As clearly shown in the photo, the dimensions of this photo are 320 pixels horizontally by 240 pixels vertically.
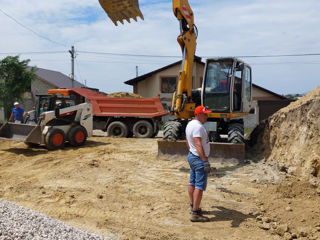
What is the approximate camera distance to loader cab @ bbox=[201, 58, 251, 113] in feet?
27.4

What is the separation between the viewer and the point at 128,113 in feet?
45.7

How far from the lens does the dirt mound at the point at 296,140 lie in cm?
634

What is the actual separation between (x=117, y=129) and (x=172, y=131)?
19.7 feet

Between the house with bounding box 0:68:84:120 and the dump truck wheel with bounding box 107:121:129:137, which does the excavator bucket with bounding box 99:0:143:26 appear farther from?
the house with bounding box 0:68:84:120

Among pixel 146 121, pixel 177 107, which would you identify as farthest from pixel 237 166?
pixel 146 121

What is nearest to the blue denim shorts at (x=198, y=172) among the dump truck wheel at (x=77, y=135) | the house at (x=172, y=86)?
the dump truck wheel at (x=77, y=135)

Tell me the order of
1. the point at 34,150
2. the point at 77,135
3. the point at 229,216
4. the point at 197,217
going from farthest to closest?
the point at 77,135 < the point at 34,150 < the point at 229,216 < the point at 197,217

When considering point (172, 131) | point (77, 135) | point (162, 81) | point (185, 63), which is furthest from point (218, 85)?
point (162, 81)

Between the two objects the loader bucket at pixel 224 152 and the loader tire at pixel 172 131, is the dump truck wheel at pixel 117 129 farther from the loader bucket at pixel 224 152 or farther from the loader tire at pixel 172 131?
the loader bucket at pixel 224 152

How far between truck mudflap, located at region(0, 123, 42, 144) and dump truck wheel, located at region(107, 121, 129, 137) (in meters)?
4.50

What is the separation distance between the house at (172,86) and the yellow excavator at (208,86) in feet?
45.6

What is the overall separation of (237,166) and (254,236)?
367 centimetres

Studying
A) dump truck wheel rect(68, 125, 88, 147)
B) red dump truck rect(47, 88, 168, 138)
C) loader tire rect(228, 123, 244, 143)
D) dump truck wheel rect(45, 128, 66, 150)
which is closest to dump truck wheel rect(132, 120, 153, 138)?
red dump truck rect(47, 88, 168, 138)

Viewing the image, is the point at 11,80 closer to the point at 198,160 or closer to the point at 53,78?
the point at 53,78
